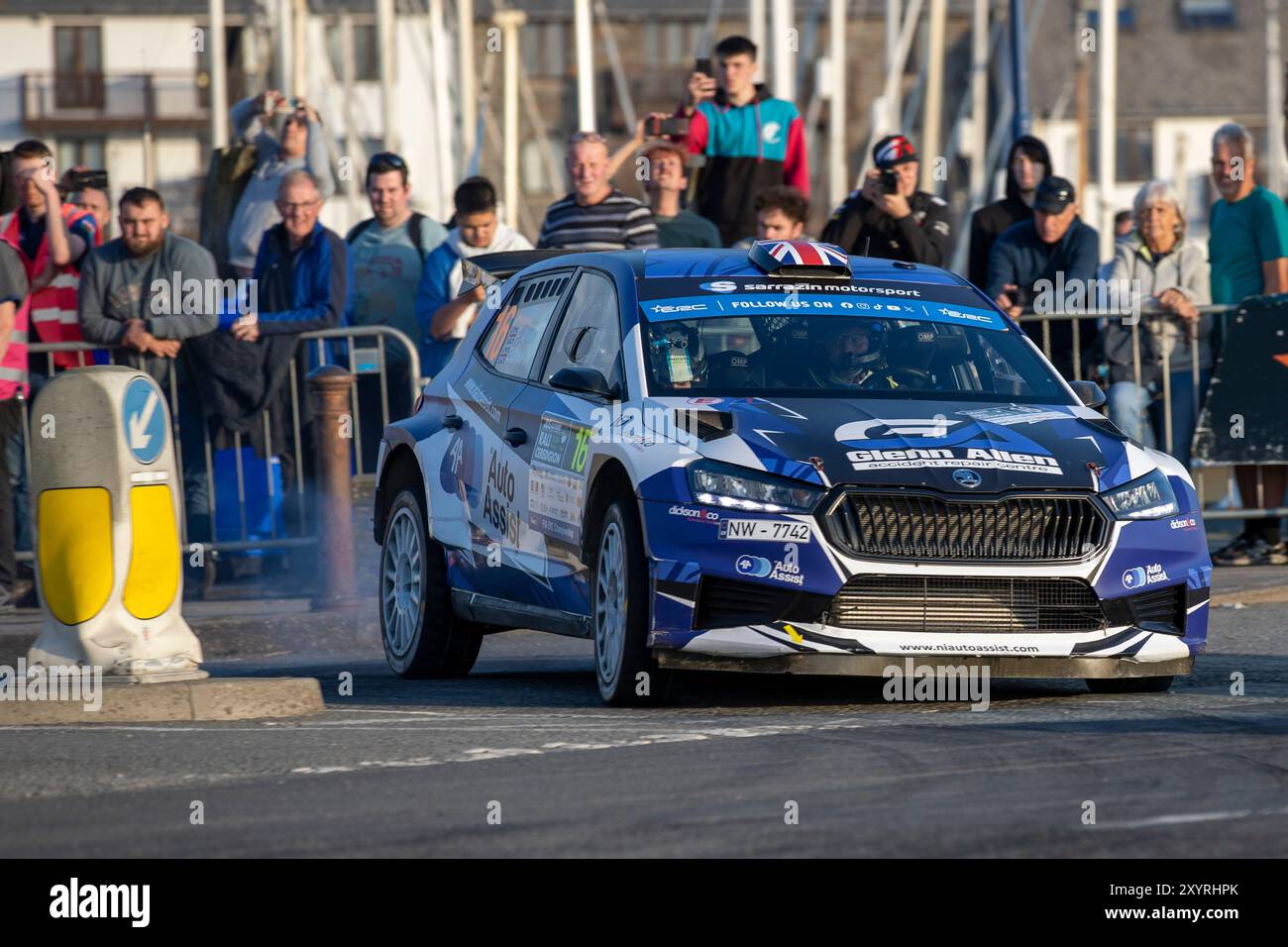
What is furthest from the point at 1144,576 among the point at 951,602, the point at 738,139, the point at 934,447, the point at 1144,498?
the point at 738,139

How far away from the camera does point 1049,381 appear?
10680 mm

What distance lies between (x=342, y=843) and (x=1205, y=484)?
10.1m

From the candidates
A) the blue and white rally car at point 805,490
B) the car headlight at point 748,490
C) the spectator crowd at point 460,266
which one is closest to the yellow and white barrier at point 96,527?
the blue and white rally car at point 805,490

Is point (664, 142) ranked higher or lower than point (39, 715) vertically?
higher

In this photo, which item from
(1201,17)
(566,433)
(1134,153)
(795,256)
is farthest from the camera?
(1201,17)

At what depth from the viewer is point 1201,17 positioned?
284ft

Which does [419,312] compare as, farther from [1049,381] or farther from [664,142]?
[1049,381]

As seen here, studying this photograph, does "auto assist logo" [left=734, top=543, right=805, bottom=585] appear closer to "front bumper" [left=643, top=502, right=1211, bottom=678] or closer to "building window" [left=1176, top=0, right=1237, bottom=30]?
"front bumper" [left=643, top=502, right=1211, bottom=678]

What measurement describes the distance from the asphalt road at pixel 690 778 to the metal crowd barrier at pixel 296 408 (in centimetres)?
451

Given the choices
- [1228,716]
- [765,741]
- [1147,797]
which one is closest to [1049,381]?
[1228,716]

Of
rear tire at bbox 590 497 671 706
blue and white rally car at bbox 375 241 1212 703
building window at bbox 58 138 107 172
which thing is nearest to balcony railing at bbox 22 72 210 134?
building window at bbox 58 138 107 172

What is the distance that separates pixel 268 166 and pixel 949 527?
8.67m

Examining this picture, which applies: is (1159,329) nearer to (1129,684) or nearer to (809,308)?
(809,308)

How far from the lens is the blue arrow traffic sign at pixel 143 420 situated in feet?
34.0
